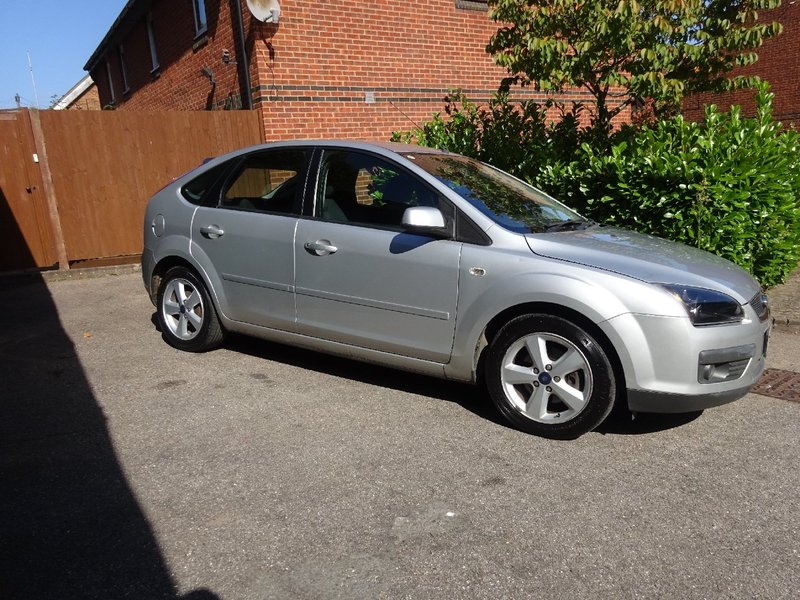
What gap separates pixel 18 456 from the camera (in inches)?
144

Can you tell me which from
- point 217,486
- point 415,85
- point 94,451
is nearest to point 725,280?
point 217,486

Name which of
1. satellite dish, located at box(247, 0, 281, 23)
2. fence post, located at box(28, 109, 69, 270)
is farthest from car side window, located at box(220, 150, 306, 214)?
fence post, located at box(28, 109, 69, 270)

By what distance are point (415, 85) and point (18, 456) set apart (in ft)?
29.9

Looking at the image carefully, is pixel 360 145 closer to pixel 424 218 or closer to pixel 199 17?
pixel 424 218

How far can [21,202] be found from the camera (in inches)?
352

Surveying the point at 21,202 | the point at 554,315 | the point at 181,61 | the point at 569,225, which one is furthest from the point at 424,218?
the point at 181,61

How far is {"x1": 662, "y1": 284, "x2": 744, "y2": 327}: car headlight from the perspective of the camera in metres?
3.42

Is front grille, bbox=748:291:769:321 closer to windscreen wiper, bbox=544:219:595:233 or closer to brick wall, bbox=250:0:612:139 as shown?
windscreen wiper, bbox=544:219:595:233

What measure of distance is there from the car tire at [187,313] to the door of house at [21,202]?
15.3ft

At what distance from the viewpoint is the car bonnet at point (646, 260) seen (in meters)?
3.56

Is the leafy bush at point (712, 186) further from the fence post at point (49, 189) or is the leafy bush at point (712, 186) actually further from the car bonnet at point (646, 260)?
the fence post at point (49, 189)

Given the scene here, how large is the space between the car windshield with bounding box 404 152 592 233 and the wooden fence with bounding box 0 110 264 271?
5935 mm

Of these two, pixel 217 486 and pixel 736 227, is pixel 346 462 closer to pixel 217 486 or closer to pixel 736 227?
pixel 217 486

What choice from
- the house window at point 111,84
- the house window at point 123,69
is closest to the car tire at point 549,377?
the house window at point 123,69
